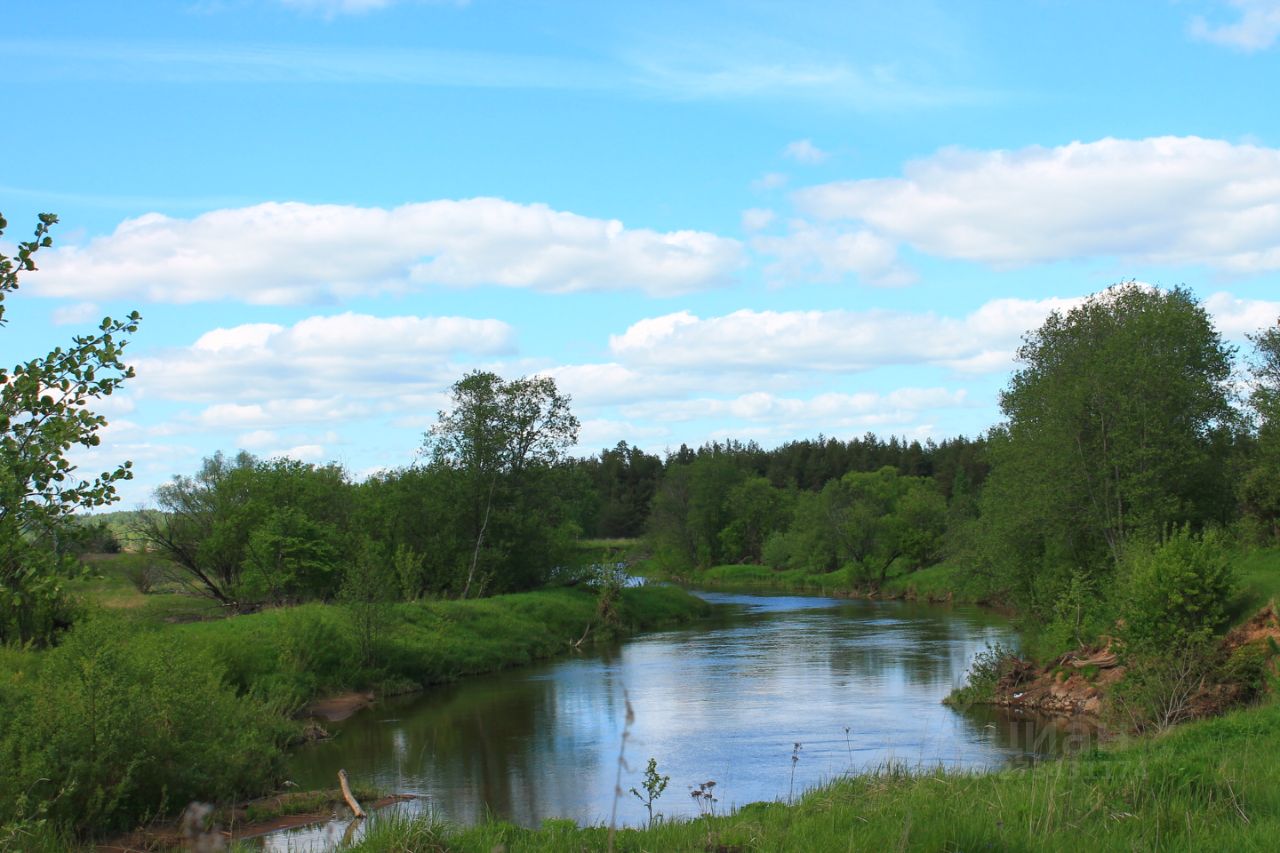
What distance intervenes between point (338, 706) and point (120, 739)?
14.2 m

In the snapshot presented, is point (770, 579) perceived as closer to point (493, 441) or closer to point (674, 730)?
point (493, 441)

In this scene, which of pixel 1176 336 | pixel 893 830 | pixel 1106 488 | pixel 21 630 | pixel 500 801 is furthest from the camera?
pixel 1176 336

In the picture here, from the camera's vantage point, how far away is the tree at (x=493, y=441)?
51500 mm

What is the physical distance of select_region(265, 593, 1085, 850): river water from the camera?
19.2 meters

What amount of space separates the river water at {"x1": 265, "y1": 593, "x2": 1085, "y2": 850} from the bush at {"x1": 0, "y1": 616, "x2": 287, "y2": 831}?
2.36 meters

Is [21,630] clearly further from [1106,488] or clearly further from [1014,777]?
[1106,488]

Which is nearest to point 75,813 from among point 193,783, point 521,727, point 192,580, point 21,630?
point 193,783

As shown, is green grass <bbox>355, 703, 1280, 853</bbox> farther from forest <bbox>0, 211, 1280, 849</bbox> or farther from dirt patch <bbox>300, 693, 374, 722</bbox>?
dirt patch <bbox>300, 693, 374, 722</bbox>

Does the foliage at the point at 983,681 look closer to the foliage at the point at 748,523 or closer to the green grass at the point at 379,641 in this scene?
the green grass at the point at 379,641

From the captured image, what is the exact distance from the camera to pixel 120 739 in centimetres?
1642

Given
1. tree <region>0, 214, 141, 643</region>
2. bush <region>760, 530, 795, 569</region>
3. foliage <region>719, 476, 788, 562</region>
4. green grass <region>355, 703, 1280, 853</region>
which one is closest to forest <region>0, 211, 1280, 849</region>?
tree <region>0, 214, 141, 643</region>

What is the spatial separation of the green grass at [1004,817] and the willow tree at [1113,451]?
21.0m

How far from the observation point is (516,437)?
52.5 metres

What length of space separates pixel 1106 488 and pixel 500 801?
22.2m
